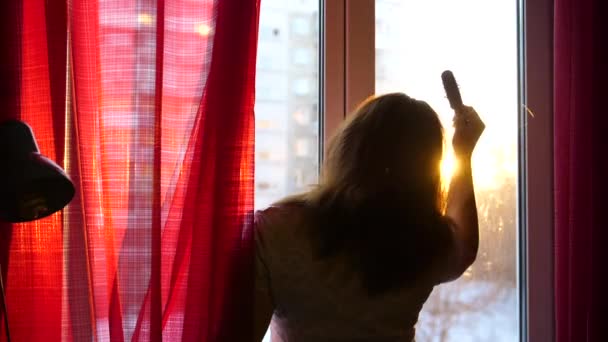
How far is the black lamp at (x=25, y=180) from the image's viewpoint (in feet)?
2.50

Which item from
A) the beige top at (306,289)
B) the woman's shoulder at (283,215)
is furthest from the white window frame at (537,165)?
the woman's shoulder at (283,215)

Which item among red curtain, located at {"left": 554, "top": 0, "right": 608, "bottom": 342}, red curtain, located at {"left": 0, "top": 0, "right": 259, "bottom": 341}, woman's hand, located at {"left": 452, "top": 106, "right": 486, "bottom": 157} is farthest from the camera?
red curtain, located at {"left": 554, "top": 0, "right": 608, "bottom": 342}

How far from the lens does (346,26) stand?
152 centimetres

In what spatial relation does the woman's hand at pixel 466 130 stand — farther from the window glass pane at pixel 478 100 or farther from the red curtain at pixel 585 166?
the red curtain at pixel 585 166

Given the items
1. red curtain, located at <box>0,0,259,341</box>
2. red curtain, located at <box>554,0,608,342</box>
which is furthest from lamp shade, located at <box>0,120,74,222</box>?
red curtain, located at <box>554,0,608,342</box>

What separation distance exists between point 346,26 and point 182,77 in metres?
0.56

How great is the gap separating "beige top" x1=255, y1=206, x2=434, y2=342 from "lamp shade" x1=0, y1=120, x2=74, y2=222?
365 mm

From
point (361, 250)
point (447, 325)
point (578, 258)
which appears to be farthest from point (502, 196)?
point (361, 250)

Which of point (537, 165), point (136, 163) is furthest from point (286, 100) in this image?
point (537, 165)

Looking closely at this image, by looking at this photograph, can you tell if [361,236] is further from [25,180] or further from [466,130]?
[25,180]

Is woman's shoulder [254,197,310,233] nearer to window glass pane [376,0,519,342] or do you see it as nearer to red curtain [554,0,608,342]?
window glass pane [376,0,519,342]

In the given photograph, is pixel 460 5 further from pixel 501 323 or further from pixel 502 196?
pixel 501 323

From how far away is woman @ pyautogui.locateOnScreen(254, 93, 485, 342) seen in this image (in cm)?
105

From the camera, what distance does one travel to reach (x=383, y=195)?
1.07 meters
